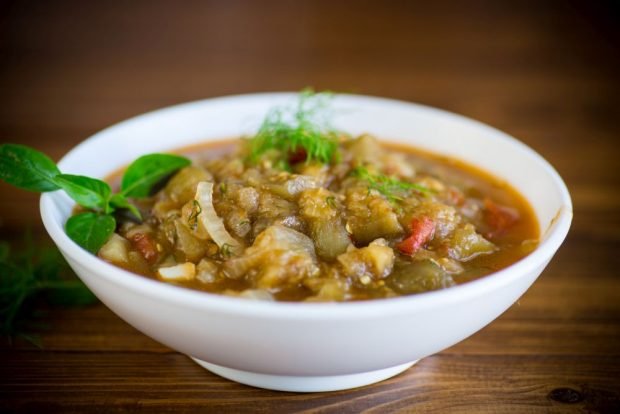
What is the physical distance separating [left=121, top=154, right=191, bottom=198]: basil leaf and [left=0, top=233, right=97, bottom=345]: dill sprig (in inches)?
25.7

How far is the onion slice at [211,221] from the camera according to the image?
3467 mm

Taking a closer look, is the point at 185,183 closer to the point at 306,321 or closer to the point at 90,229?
the point at 90,229

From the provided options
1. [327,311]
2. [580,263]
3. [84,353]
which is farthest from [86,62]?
[327,311]

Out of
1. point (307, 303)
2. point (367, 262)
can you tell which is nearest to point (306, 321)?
point (307, 303)

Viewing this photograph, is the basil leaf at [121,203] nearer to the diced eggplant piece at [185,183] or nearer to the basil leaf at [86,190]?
the basil leaf at [86,190]

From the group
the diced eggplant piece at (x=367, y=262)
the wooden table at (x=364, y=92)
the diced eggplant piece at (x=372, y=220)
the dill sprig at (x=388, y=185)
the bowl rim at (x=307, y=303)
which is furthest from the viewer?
the dill sprig at (x=388, y=185)

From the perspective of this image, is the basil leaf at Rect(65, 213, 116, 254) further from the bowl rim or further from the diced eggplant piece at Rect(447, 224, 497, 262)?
the diced eggplant piece at Rect(447, 224, 497, 262)

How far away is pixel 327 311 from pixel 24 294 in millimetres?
2197

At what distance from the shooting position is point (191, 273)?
335 centimetres

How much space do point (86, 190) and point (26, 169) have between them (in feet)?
1.00

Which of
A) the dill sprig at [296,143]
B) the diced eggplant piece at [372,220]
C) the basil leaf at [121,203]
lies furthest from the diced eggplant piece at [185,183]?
the diced eggplant piece at [372,220]

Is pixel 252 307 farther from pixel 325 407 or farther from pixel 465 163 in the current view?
pixel 465 163

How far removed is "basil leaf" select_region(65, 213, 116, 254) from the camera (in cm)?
354

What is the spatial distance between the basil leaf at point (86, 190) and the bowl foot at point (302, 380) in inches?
41.2
